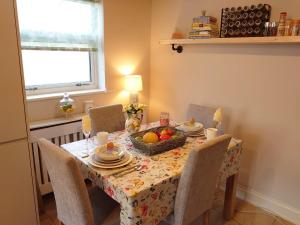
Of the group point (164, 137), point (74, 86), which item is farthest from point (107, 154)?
point (74, 86)

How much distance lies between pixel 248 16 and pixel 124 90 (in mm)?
1665

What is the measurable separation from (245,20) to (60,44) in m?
1.84

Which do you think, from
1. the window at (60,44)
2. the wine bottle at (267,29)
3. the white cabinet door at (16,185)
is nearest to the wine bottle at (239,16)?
the wine bottle at (267,29)

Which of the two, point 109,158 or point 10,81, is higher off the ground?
point 10,81

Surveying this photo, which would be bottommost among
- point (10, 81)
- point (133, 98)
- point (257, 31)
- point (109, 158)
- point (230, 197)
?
point (230, 197)

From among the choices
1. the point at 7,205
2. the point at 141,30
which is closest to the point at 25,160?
the point at 7,205

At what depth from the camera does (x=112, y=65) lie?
302cm

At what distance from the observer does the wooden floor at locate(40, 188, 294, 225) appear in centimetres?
226

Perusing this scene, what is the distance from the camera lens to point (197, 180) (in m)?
1.52

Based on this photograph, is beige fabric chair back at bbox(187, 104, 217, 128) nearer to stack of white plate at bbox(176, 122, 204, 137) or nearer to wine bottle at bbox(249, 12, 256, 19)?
stack of white plate at bbox(176, 122, 204, 137)

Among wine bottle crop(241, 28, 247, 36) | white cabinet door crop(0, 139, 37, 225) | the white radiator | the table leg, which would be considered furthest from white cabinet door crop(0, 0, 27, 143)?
wine bottle crop(241, 28, 247, 36)

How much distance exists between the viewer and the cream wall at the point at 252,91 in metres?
2.19

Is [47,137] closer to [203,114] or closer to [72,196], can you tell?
[72,196]

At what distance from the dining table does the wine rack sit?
1041 millimetres
